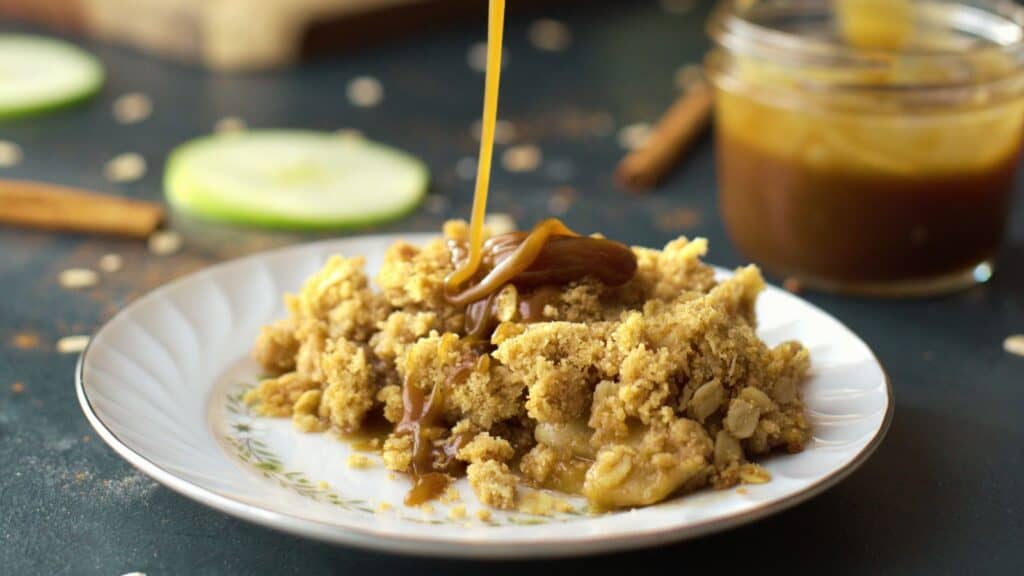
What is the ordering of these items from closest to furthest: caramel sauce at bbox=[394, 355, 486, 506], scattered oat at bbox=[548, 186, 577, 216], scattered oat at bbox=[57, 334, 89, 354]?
caramel sauce at bbox=[394, 355, 486, 506] → scattered oat at bbox=[57, 334, 89, 354] → scattered oat at bbox=[548, 186, 577, 216]

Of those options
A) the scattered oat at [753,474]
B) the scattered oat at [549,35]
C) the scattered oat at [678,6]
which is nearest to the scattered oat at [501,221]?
the scattered oat at [753,474]

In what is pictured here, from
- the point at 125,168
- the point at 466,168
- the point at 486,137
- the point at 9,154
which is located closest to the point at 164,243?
the point at 125,168

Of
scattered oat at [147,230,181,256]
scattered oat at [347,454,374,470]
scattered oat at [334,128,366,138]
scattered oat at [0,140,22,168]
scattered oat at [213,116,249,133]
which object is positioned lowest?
scattered oat at [0,140,22,168]

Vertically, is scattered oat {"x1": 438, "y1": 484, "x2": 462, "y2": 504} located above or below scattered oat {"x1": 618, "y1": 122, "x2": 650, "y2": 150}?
above

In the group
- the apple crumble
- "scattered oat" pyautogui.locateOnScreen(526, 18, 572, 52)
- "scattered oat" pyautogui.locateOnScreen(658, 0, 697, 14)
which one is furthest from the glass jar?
"scattered oat" pyautogui.locateOnScreen(658, 0, 697, 14)

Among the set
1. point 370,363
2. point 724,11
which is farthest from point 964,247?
point 370,363

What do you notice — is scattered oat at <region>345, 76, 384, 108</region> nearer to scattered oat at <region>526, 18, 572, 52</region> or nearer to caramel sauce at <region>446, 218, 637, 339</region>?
scattered oat at <region>526, 18, 572, 52</region>

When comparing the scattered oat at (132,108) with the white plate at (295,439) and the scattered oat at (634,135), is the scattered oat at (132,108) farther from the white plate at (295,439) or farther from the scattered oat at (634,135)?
the white plate at (295,439)
